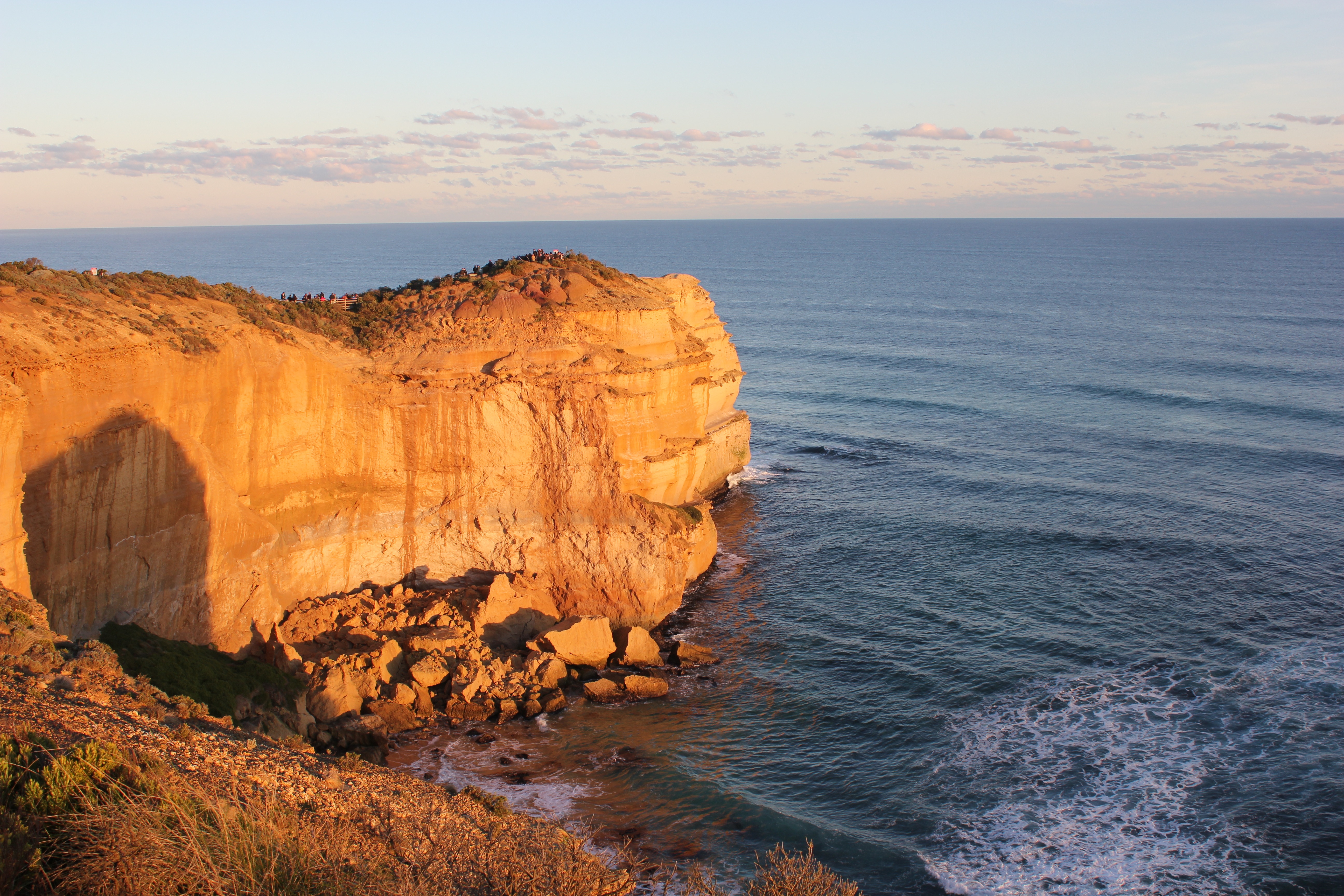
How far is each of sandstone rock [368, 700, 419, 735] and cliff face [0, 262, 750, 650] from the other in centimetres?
445

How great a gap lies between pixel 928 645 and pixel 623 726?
38.8 feet

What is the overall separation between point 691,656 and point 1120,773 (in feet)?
45.3

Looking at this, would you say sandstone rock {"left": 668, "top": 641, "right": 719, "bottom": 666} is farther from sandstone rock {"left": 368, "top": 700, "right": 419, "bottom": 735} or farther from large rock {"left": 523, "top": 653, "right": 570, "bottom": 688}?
sandstone rock {"left": 368, "top": 700, "right": 419, "bottom": 735}

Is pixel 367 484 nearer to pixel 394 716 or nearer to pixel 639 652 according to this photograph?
pixel 394 716

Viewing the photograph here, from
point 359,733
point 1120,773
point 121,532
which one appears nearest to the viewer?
point 121,532

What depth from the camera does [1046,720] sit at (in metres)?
28.5

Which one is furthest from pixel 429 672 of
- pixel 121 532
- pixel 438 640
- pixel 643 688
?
pixel 121 532

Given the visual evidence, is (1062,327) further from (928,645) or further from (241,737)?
(241,737)

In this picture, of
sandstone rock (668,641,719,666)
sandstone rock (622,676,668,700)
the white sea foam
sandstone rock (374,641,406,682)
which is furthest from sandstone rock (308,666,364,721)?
the white sea foam

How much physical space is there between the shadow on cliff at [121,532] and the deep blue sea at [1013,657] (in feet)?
26.7

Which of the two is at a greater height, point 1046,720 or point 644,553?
point 644,553

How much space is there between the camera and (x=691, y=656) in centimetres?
3281

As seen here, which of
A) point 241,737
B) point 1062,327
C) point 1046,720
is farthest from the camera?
point 1062,327

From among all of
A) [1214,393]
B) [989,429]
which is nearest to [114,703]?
[989,429]
